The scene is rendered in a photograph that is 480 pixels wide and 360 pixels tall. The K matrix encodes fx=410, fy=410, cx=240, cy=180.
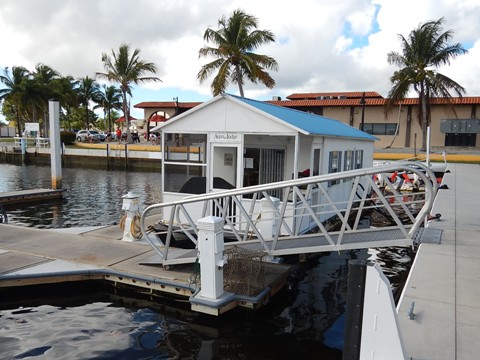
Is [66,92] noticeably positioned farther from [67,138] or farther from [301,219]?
[301,219]

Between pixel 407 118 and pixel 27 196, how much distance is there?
1277 inches

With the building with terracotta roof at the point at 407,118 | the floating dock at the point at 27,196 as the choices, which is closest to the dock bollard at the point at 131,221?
the floating dock at the point at 27,196

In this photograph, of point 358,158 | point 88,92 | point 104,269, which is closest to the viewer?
point 104,269

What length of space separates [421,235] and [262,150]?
14.0ft

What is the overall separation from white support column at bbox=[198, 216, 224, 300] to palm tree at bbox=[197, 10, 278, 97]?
2350 centimetres

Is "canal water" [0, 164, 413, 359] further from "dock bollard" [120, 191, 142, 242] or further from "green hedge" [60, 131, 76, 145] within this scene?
"green hedge" [60, 131, 76, 145]

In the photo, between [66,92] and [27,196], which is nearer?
[27,196]

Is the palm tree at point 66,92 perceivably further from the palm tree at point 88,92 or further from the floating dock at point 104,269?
the floating dock at point 104,269

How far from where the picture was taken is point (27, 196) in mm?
17969

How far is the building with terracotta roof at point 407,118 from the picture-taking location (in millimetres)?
36000

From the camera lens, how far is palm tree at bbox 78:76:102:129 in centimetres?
6450

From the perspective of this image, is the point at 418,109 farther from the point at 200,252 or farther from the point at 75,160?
the point at 200,252

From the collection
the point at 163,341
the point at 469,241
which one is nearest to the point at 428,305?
the point at 163,341

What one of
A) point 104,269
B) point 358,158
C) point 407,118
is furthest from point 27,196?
point 407,118
